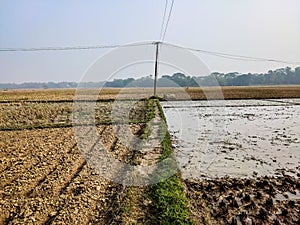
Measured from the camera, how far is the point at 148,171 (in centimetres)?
597

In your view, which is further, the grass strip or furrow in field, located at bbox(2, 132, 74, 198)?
furrow in field, located at bbox(2, 132, 74, 198)

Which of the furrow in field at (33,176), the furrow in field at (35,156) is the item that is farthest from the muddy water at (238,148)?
the furrow in field at (35,156)

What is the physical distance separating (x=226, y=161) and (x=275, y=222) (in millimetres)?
3274

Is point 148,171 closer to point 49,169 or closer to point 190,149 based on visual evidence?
point 49,169

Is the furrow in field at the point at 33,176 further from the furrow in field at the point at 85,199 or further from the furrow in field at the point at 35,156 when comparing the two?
the furrow in field at the point at 85,199

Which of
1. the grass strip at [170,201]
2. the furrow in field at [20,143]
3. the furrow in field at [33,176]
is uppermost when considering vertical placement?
the grass strip at [170,201]

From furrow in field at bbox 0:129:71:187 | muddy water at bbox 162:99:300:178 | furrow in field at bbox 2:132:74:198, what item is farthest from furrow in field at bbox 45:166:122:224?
muddy water at bbox 162:99:300:178

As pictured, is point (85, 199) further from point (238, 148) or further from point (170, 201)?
point (238, 148)

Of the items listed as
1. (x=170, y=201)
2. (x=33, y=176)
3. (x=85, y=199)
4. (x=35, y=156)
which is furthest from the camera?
(x=35, y=156)

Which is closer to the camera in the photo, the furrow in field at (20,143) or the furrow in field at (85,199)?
the furrow in field at (85,199)

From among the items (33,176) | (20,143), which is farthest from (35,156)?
(20,143)

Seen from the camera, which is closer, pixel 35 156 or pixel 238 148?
pixel 35 156

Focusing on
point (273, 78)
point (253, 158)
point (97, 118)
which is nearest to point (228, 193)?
point (253, 158)

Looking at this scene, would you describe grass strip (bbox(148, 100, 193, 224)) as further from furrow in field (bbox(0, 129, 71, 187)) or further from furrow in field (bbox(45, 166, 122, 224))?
furrow in field (bbox(0, 129, 71, 187))
